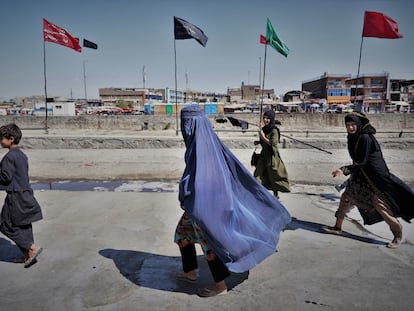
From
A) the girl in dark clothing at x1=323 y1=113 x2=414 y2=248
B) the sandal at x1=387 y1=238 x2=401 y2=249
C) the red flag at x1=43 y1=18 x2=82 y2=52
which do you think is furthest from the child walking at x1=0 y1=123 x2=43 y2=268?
the red flag at x1=43 y1=18 x2=82 y2=52

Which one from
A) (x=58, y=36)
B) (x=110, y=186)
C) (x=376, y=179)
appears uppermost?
(x=58, y=36)

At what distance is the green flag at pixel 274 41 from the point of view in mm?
9016

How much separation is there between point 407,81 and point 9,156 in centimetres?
7147

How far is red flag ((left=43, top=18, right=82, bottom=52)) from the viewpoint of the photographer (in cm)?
1560

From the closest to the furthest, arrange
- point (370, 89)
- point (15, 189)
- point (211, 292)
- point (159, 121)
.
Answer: point (211, 292) < point (15, 189) < point (159, 121) < point (370, 89)

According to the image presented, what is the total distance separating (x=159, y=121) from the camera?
31203mm

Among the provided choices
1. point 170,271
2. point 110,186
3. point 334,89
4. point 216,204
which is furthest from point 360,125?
point 334,89

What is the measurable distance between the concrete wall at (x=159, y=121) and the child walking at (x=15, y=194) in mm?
25329

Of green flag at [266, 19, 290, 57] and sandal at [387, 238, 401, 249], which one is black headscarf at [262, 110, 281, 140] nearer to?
sandal at [387, 238, 401, 249]

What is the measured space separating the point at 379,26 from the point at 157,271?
967 centimetres

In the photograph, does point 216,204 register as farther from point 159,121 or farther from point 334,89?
point 334,89

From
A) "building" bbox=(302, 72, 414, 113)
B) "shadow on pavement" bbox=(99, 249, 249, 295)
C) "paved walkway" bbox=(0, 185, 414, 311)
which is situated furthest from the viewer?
"building" bbox=(302, 72, 414, 113)

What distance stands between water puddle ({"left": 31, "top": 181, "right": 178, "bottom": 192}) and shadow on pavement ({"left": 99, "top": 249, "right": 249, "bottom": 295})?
3.04 m

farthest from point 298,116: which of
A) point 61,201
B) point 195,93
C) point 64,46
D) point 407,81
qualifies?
point 195,93
